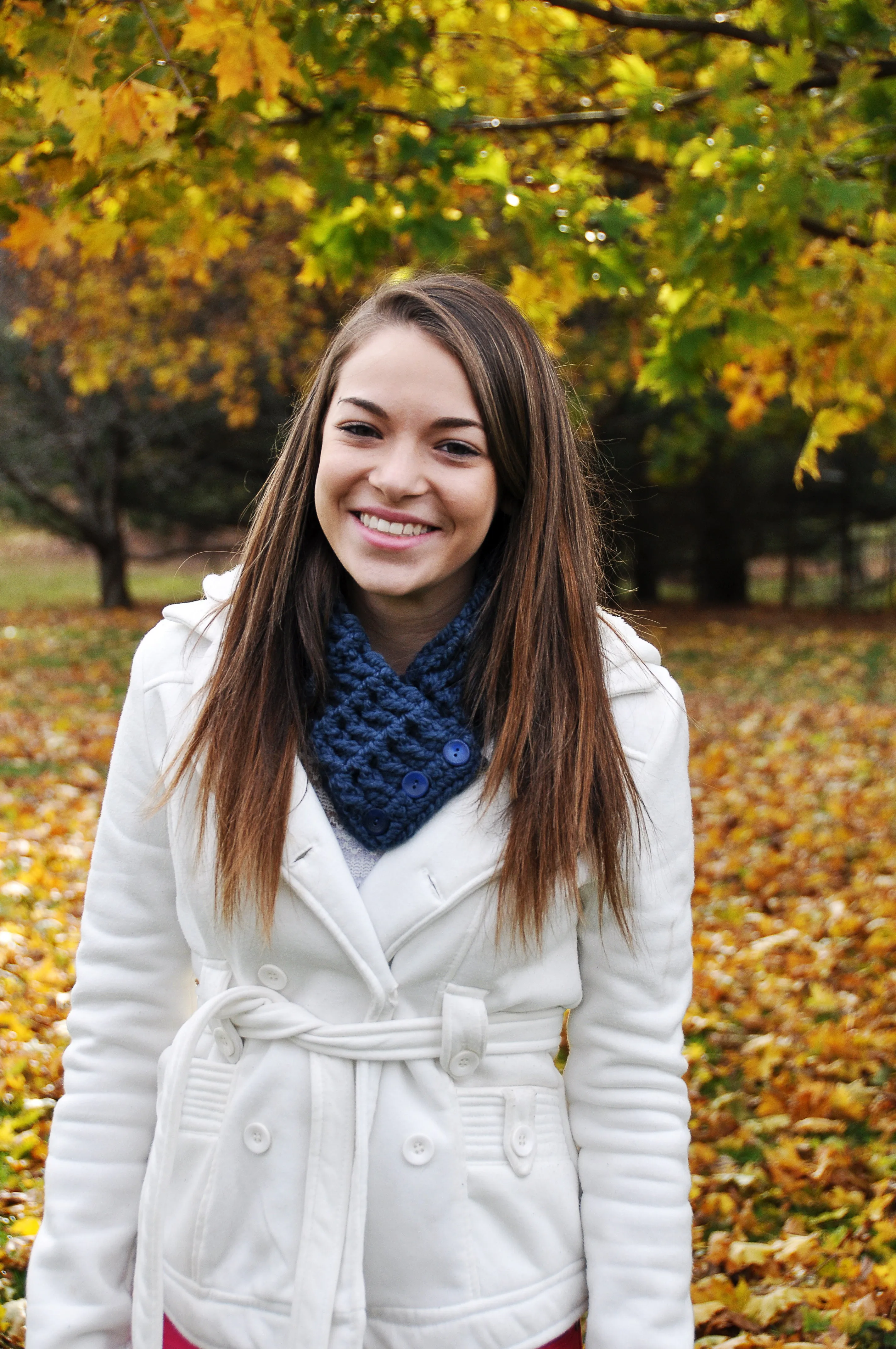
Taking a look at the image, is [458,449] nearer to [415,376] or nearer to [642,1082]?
[415,376]

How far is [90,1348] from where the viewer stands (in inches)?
62.7

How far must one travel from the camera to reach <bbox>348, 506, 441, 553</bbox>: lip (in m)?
1.63

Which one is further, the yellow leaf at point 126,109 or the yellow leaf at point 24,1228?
the yellow leaf at point 24,1228

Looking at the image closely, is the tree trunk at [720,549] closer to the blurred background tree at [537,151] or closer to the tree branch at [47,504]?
the tree branch at [47,504]

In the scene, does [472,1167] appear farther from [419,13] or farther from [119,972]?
[419,13]

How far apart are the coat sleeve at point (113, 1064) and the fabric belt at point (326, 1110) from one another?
0.29 feet

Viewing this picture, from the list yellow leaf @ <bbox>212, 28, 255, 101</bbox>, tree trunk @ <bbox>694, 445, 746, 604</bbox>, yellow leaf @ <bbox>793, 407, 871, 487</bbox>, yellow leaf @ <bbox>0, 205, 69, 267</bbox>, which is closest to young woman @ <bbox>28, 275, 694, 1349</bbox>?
yellow leaf @ <bbox>212, 28, 255, 101</bbox>

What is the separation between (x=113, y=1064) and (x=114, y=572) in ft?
56.0

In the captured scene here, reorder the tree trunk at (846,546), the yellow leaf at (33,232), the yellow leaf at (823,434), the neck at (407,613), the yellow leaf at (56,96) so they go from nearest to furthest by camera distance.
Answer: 1. the neck at (407,613)
2. the yellow leaf at (56,96)
3. the yellow leaf at (33,232)
4. the yellow leaf at (823,434)
5. the tree trunk at (846,546)

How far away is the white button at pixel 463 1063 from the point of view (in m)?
1.54

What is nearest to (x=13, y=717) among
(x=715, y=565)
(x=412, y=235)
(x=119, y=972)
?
(x=412, y=235)

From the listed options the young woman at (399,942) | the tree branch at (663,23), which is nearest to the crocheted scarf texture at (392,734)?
the young woman at (399,942)

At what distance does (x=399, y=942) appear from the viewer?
5.08ft

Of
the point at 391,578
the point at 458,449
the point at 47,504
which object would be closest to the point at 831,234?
the point at 458,449
